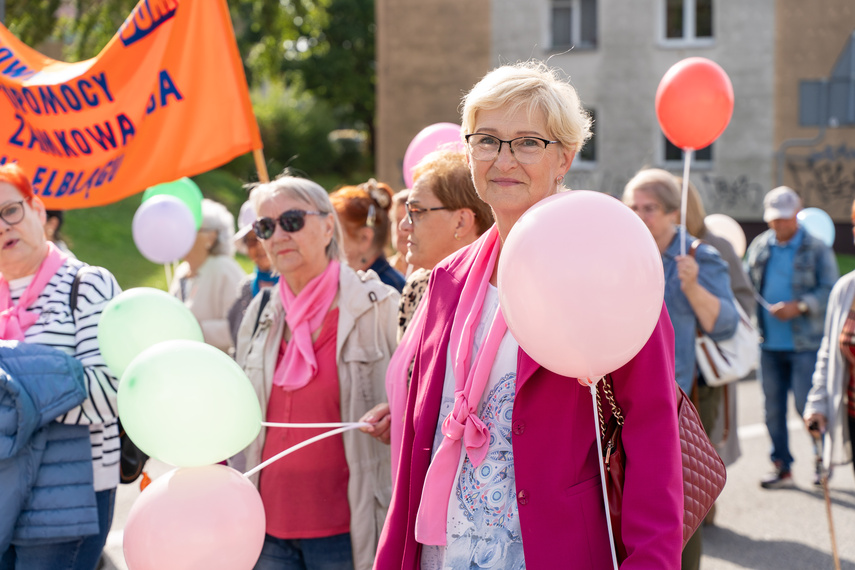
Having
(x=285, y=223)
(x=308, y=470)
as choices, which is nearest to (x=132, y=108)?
(x=285, y=223)

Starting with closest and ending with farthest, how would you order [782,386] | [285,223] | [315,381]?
[315,381] < [285,223] < [782,386]

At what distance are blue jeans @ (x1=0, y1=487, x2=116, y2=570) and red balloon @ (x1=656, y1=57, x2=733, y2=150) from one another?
3463 millimetres

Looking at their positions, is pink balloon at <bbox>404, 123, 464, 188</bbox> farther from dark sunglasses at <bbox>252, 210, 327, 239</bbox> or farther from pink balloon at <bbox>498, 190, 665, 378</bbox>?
pink balloon at <bbox>498, 190, 665, 378</bbox>

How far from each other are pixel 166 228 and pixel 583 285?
194 inches

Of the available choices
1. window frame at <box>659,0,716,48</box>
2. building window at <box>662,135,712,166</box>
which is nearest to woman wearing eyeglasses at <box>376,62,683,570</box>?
window frame at <box>659,0,716,48</box>

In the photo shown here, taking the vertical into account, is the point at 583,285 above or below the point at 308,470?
above

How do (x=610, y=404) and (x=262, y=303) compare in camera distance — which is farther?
(x=262, y=303)

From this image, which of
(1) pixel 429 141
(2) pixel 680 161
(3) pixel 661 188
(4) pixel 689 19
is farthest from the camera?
(2) pixel 680 161

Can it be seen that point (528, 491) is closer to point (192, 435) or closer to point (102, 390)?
point (192, 435)

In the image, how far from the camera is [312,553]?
3.21 metres

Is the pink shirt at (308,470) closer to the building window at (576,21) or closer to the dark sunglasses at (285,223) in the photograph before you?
the dark sunglasses at (285,223)

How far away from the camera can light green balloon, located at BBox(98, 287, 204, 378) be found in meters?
2.83

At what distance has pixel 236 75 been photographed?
4.49m

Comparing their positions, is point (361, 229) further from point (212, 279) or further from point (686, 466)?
point (686, 466)
